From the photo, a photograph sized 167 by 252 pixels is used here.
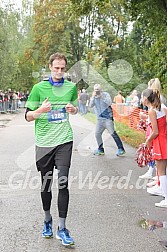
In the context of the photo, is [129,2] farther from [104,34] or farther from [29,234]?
[104,34]

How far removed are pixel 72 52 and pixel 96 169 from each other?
42417 mm

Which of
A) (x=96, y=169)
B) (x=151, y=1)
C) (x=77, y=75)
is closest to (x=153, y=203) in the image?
(x=96, y=169)

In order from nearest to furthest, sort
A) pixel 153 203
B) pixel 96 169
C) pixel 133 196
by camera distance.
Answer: pixel 153 203 < pixel 133 196 < pixel 96 169

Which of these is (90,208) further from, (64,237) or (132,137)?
(132,137)

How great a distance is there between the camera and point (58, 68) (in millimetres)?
5270

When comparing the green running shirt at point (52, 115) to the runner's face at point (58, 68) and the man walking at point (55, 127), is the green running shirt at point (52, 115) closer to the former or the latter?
the man walking at point (55, 127)

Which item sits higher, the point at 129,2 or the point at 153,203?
the point at 129,2

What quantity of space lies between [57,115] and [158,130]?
2273mm

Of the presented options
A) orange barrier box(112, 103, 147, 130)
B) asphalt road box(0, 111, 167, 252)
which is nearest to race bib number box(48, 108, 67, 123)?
asphalt road box(0, 111, 167, 252)

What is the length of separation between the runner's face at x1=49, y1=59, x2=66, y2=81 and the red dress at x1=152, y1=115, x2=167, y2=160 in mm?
2332

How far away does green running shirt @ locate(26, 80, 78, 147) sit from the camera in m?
5.35

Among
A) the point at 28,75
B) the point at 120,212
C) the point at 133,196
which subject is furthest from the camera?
the point at 28,75

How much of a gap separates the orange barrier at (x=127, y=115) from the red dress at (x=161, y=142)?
11.0 meters

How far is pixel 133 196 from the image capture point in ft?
24.5
